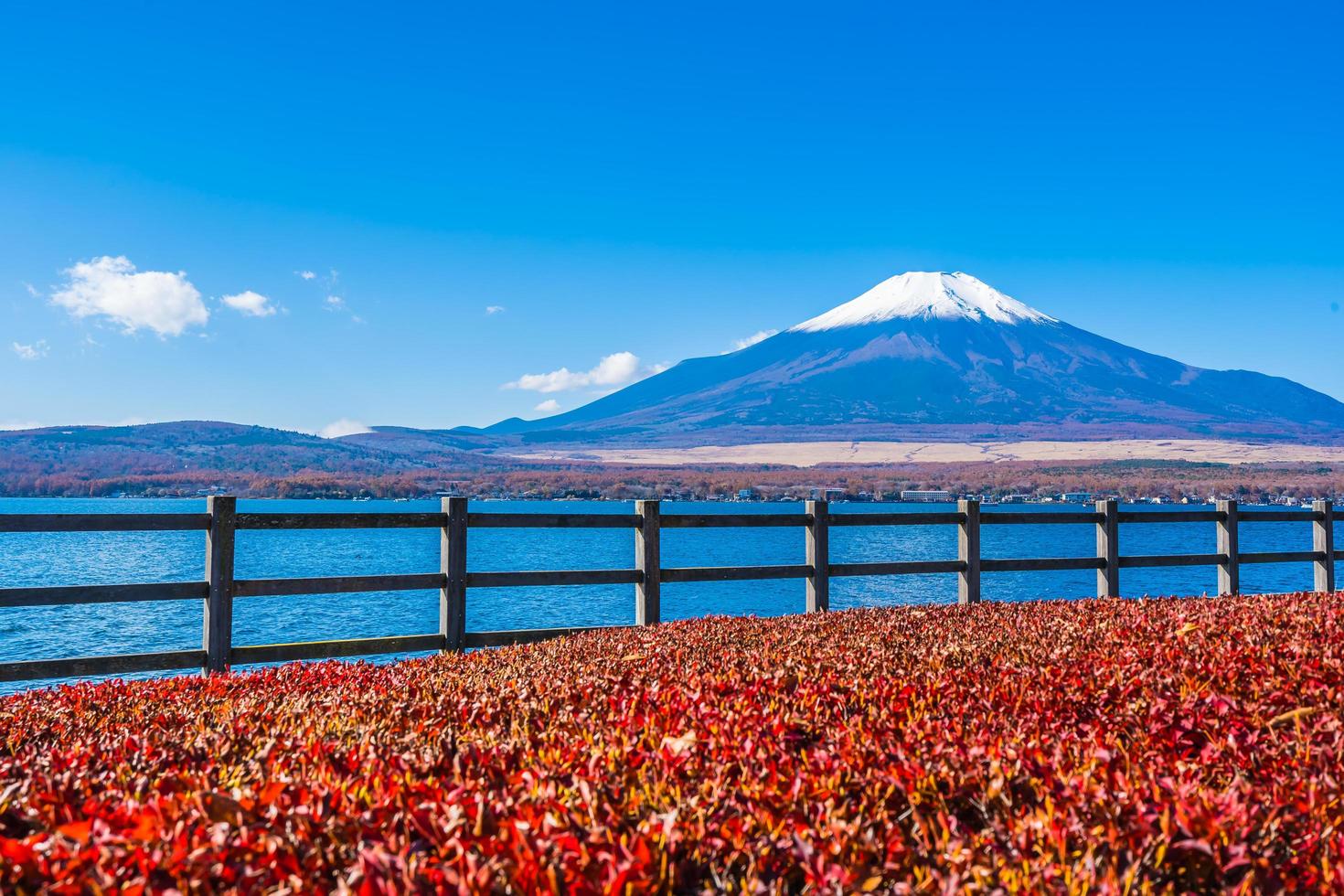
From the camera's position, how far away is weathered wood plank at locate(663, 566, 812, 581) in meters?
11.8

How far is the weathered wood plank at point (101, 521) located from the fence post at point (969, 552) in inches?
355

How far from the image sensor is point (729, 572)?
1209cm

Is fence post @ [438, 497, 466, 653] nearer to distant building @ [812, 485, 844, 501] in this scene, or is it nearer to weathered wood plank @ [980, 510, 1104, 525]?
weathered wood plank @ [980, 510, 1104, 525]

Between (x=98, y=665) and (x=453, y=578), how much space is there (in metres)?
3.31

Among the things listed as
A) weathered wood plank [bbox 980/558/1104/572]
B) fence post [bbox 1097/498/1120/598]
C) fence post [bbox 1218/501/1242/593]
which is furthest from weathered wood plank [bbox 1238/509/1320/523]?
weathered wood plank [bbox 980/558/1104/572]

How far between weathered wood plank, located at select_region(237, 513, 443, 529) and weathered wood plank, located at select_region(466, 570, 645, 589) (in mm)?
786

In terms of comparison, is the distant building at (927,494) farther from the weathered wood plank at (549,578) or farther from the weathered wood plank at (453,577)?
the weathered wood plank at (453,577)

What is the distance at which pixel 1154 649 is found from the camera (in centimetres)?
541

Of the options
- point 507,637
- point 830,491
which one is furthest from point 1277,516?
point 830,491

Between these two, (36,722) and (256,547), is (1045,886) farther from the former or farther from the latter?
(256,547)

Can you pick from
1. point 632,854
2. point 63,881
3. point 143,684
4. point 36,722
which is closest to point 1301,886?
point 632,854

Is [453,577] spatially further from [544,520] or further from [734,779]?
[734,779]

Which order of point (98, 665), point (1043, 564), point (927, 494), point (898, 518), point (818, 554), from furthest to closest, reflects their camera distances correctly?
point (927, 494) < point (1043, 564) < point (898, 518) < point (818, 554) < point (98, 665)

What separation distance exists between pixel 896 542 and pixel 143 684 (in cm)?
9162
